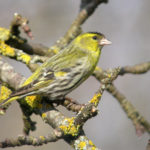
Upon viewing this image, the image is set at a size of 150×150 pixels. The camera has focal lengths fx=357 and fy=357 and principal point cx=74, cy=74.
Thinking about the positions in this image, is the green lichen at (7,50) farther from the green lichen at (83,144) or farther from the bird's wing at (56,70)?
the green lichen at (83,144)

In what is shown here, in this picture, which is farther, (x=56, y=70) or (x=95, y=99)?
(x=56, y=70)

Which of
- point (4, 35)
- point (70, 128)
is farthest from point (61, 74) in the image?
point (70, 128)

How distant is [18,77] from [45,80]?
0.28m

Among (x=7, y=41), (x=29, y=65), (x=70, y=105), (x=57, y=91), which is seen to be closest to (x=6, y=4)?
(x=7, y=41)

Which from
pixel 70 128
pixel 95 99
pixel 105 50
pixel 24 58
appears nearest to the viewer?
pixel 95 99

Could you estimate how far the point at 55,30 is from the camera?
747 cm

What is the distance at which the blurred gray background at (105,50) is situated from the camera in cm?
670

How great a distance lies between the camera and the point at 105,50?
7.61 meters

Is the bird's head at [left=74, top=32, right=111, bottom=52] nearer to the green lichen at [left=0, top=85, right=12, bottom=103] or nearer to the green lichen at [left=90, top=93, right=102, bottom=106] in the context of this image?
the green lichen at [left=0, top=85, right=12, bottom=103]

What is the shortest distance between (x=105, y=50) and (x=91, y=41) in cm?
331

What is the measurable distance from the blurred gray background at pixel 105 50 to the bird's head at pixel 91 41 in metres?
2.62

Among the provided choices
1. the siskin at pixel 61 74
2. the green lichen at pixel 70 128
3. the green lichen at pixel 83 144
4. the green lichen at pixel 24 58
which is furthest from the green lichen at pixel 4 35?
the green lichen at pixel 83 144

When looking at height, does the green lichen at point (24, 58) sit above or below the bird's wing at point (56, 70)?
above

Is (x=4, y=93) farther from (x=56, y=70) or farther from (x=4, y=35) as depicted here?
(x=4, y=35)
